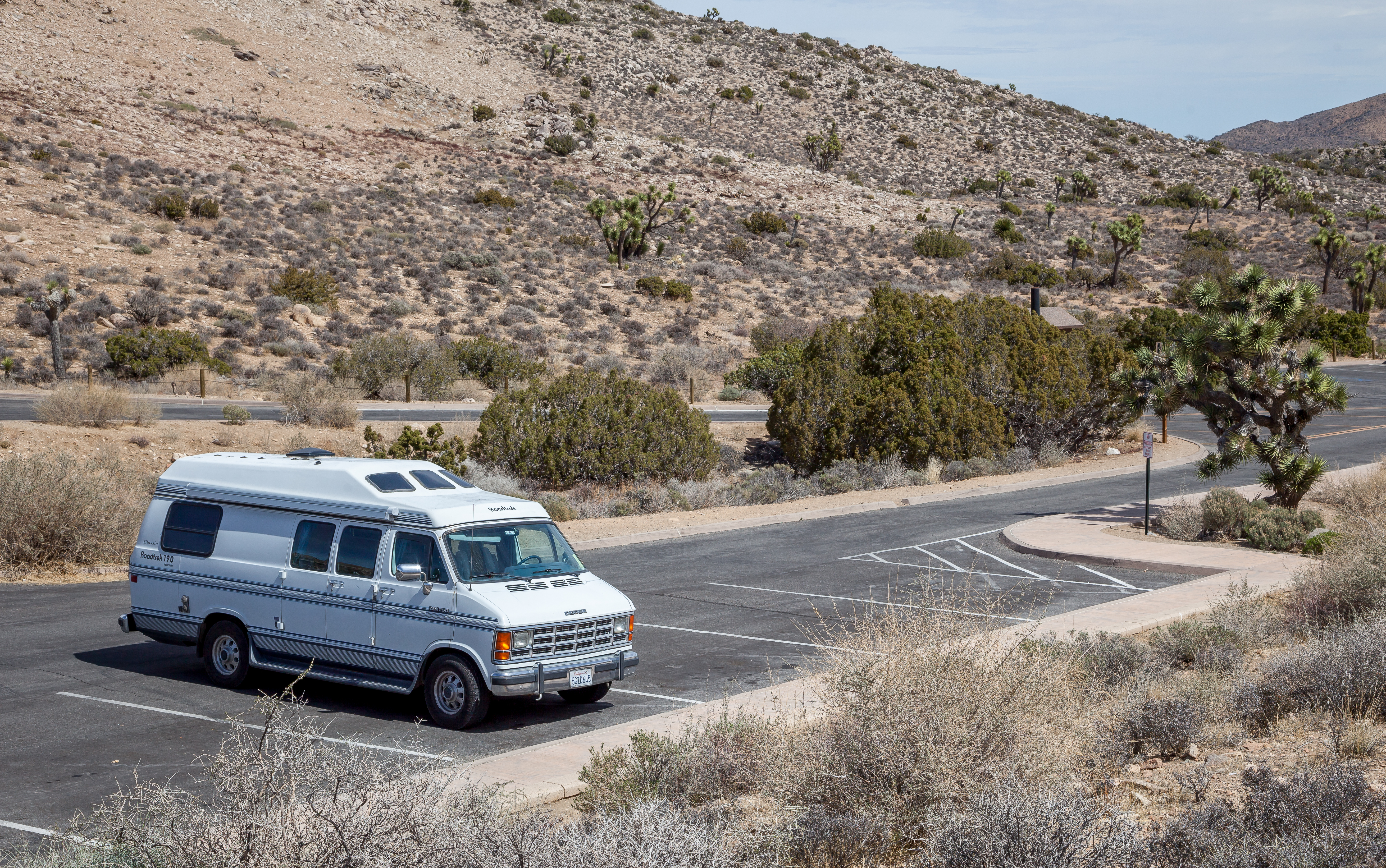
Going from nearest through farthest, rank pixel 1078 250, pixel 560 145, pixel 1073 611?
pixel 1073 611, pixel 1078 250, pixel 560 145

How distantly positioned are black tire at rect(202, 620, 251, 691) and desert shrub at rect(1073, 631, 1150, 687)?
764 cm

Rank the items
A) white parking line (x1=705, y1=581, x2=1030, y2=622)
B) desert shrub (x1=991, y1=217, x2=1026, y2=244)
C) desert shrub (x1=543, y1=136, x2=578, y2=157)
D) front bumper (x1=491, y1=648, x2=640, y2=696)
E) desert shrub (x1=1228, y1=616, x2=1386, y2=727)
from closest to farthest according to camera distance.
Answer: desert shrub (x1=1228, y1=616, x2=1386, y2=727) → front bumper (x1=491, y1=648, x2=640, y2=696) → white parking line (x1=705, y1=581, x2=1030, y2=622) → desert shrub (x1=991, y1=217, x2=1026, y2=244) → desert shrub (x1=543, y1=136, x2=578, y2=157)

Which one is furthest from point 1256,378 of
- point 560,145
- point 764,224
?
point 560,145

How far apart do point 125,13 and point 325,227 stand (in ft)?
106

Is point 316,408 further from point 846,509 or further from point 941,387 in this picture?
point 941,387

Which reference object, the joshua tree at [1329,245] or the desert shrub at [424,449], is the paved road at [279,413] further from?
the joshua tree at [1329,245]

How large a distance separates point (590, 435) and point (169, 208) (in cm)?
3608

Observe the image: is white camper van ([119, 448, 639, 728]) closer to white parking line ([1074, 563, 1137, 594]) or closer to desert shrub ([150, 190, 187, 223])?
white parking line ([1074, 563, 1137, 594])

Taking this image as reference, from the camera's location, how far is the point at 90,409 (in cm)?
2550

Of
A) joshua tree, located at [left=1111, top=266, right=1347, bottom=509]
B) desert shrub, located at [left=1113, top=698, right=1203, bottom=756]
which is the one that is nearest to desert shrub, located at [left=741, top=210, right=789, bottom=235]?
joshua tree, located at [left=1111, top=266, right=1347, bottom=509]

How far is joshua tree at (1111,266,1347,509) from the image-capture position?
64.0 feet

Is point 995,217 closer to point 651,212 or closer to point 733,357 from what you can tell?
point 651,212

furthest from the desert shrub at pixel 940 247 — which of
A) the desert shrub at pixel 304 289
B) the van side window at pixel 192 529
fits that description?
the van side window at pixel 192 529

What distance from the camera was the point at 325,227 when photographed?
187 feet
